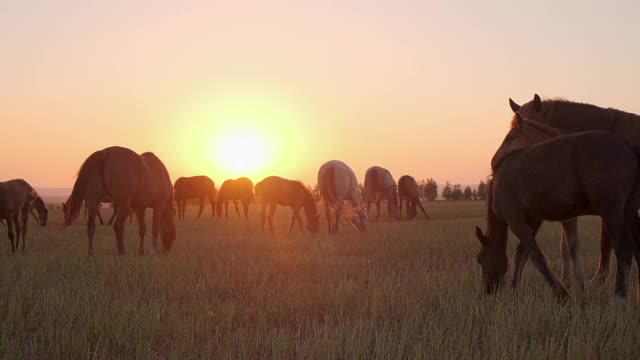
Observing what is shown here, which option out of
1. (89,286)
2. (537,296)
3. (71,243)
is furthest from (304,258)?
(71,243)

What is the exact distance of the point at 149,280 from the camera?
258 inches

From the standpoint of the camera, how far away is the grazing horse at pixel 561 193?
4.51m

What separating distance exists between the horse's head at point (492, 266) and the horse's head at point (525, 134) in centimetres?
135

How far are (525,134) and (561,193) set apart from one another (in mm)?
1659

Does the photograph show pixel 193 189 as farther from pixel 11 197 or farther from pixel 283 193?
pixel 11 197

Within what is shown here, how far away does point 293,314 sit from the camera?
4.84 metres

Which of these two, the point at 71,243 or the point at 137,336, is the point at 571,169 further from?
the point at 71,243

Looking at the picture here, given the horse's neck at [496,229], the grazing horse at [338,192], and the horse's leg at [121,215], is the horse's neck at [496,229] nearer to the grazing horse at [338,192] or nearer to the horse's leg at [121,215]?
the horse's leg at [121,215]

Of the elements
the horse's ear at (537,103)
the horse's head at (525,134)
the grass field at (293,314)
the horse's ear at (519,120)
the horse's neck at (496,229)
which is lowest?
the grass field at (293,314)

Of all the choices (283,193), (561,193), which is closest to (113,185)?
(561,193)

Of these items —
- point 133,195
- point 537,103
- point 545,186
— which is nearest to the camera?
point 545,186

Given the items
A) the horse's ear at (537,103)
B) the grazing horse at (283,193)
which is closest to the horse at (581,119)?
the horse's ear at (537,103)

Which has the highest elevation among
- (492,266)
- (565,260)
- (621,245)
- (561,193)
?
(561,193)

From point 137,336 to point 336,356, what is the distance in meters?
1.72
